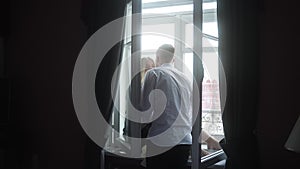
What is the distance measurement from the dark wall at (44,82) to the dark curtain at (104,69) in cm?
34

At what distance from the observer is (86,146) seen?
3510 millimetres

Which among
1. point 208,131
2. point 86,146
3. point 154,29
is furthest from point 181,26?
point 86,146

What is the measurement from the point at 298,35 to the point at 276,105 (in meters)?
0.61

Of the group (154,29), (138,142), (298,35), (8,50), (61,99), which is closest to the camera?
(298,35)

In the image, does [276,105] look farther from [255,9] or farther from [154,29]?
[154,29]

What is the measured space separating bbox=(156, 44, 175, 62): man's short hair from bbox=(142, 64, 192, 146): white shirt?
75 mm

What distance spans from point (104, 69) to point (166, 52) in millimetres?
702

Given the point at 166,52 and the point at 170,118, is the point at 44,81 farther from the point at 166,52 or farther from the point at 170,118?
the point at 170,118

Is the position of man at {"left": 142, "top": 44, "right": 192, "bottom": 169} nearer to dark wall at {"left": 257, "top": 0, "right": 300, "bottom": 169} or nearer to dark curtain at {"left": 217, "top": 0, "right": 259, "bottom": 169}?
dark curtain at {"left": 217, "top": 0, "right": 259, "bottom": 169}

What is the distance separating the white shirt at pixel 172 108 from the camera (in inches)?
116

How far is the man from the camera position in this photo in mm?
2939

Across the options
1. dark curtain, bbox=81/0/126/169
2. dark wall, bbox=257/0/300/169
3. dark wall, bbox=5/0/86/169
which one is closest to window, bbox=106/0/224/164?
dark curtain, bbox=81/0/126/169

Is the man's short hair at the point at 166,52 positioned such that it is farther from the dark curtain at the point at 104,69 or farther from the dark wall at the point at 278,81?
the dark wall at the point at 278,81

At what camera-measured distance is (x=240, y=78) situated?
2812 millimetres
